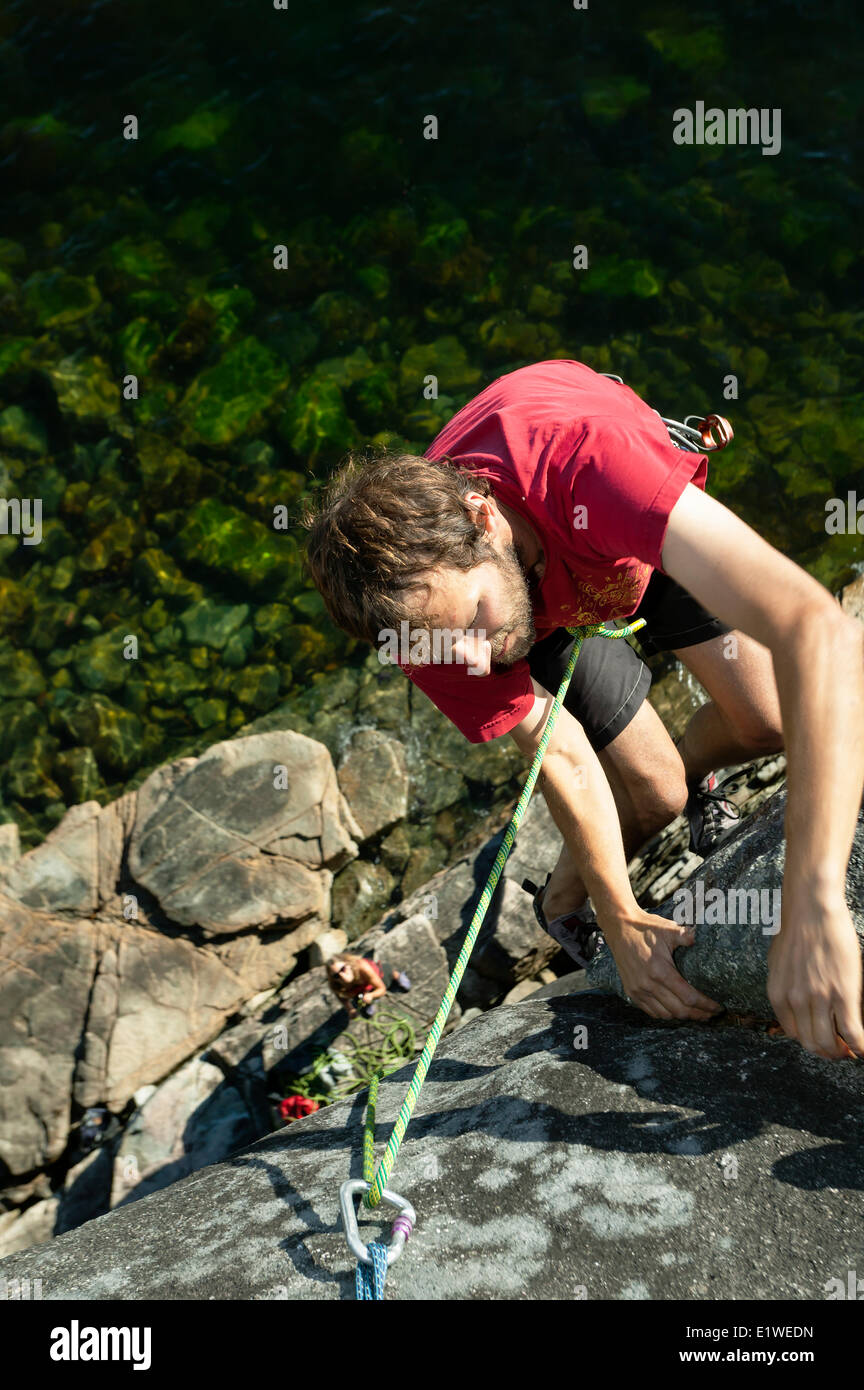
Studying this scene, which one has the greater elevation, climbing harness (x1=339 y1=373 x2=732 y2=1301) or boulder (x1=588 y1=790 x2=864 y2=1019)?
boulder (x1=588 y1=790 x2=864 y2=1019)

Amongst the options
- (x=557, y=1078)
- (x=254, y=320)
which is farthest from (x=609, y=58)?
(x=557, y=1078)

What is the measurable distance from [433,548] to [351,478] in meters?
0.40

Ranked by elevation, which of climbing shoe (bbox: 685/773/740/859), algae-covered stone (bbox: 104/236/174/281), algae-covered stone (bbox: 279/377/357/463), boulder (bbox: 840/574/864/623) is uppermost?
algae-covered stone (bbox: 104/236/174/281)

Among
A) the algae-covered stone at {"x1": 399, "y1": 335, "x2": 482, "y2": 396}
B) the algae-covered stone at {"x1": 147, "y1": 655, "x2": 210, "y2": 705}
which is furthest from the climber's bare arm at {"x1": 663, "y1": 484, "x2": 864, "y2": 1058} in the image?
the algae-covered stone at {"x1": 399, "y1": 335, "x2": 482, "y2": 396}

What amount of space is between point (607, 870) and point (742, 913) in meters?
0.45

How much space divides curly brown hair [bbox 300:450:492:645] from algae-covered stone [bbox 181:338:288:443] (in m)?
4.37

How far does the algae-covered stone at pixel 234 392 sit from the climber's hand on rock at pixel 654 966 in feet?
15.8

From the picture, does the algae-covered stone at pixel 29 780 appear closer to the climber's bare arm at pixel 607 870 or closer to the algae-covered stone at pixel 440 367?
the algae-covered stone at pixel 440 367

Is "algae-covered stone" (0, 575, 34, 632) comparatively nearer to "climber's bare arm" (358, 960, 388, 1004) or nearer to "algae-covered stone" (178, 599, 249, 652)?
"algae-covered stone" (178, 599, 249, 652)

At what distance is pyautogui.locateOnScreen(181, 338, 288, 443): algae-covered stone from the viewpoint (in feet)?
21.3

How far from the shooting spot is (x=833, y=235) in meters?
6.40

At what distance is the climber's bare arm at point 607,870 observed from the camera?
2.46 meters

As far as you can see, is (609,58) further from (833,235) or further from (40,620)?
(40,620)

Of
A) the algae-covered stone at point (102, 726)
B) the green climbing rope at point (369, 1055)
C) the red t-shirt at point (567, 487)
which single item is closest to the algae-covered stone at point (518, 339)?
the algae-covered stone at point (102, 726)
